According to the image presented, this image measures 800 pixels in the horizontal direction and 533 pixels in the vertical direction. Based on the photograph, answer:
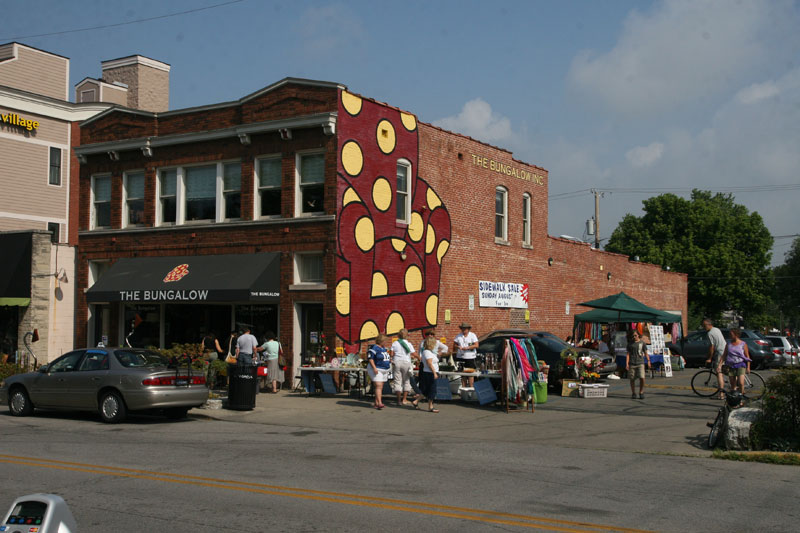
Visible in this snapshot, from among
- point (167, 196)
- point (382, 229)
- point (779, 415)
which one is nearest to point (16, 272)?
point (167, 196)

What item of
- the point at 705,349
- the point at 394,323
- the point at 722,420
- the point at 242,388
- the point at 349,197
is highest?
the point at 349,197

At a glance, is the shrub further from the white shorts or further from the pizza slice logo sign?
the pizza slice logo sign

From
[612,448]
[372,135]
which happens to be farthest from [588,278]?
[612,448]

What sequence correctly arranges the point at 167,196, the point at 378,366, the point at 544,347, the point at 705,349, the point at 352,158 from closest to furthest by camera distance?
the point at 378,366, the point at 352,158, the point at 544,347, the point at 167,196, the point at 705,349

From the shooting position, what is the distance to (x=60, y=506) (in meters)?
3.30

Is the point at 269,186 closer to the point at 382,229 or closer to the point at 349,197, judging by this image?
the point at 349,197

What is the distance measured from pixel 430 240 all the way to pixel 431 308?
2.14 meters

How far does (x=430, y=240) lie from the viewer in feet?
81.1

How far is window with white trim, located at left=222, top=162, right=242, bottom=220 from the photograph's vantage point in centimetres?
2342

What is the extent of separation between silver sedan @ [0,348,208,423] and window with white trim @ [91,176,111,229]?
10.7m

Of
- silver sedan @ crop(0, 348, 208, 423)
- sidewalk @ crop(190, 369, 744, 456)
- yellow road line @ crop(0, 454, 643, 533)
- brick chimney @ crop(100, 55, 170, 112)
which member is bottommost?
sidewalk @ crop(190, 369, 744, 456)

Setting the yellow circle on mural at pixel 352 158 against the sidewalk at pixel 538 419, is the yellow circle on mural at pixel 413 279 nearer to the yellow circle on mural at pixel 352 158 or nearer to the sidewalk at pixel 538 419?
the yellow circle on mural at pixel 352 158

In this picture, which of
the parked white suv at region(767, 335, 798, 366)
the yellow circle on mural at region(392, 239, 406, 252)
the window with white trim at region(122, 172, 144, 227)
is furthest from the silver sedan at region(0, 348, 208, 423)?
the parked white suv at region(767, 335, 798, 366)

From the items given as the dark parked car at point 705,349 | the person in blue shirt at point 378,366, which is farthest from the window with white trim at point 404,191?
the dark parked car at point 705,349
